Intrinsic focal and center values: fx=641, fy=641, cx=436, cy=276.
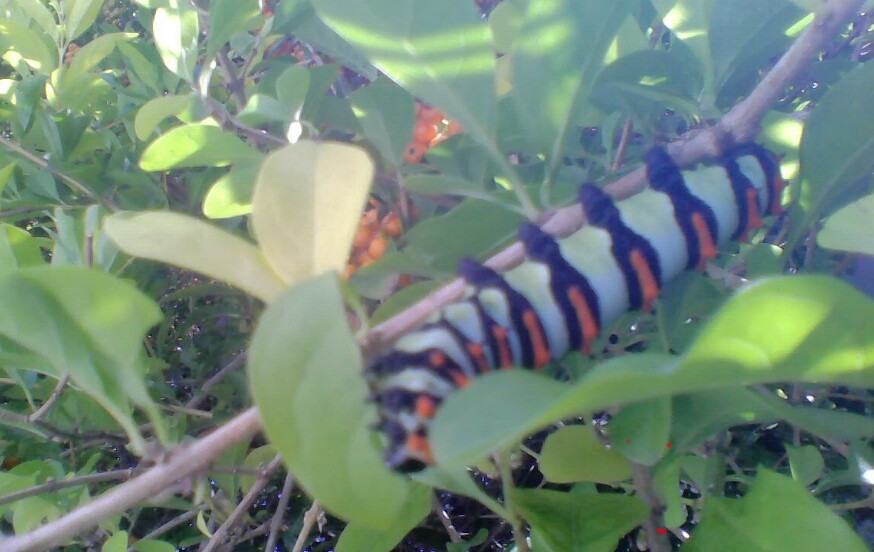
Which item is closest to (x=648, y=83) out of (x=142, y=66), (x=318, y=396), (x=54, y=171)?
(x=318, y=396)

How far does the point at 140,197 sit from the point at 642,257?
105 cm

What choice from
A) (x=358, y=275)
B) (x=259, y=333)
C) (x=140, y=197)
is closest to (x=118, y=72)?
(x=140, y=197)

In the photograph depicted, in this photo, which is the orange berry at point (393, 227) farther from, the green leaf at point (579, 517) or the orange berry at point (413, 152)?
the green leaf at point (579, 517)

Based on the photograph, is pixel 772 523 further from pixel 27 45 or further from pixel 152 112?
pixel 27 45

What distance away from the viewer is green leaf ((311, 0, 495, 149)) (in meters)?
0.63

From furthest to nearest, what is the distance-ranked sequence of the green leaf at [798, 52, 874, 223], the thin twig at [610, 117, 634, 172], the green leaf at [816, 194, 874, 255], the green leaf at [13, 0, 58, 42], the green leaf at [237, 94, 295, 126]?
the green leaf at [13, 0, 58, 42]
the thin twig at [610, 117, 634, 172]
the green leaf at [237, 94, 295, 126]
the green leaf at [798, 52, 874, 223]
the green leaf at [816, 194, 874, 255]

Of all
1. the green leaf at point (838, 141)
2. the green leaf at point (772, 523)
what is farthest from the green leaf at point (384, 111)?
the green leaf at point (772, 523)

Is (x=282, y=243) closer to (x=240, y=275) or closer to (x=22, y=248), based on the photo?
(x=240, y=275)

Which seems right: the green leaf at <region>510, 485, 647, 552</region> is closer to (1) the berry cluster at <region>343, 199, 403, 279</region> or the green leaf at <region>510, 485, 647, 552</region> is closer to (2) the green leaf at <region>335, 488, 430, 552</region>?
(2) the green leaf at <region>335, 488, 430, 552</region>

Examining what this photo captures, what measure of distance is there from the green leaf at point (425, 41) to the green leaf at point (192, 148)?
0.26 m

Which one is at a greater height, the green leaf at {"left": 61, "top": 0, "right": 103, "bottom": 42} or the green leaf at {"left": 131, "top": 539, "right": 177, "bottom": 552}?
the green leaf at {"left": 61, "top": 0, "right": 103, "bottom": 42}

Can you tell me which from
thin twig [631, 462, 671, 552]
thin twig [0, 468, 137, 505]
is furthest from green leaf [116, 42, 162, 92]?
thin twig [631, 462, 671, 552]

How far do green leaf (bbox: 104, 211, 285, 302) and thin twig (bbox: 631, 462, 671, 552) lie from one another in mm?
479

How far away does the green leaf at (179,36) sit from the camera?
993 mm
